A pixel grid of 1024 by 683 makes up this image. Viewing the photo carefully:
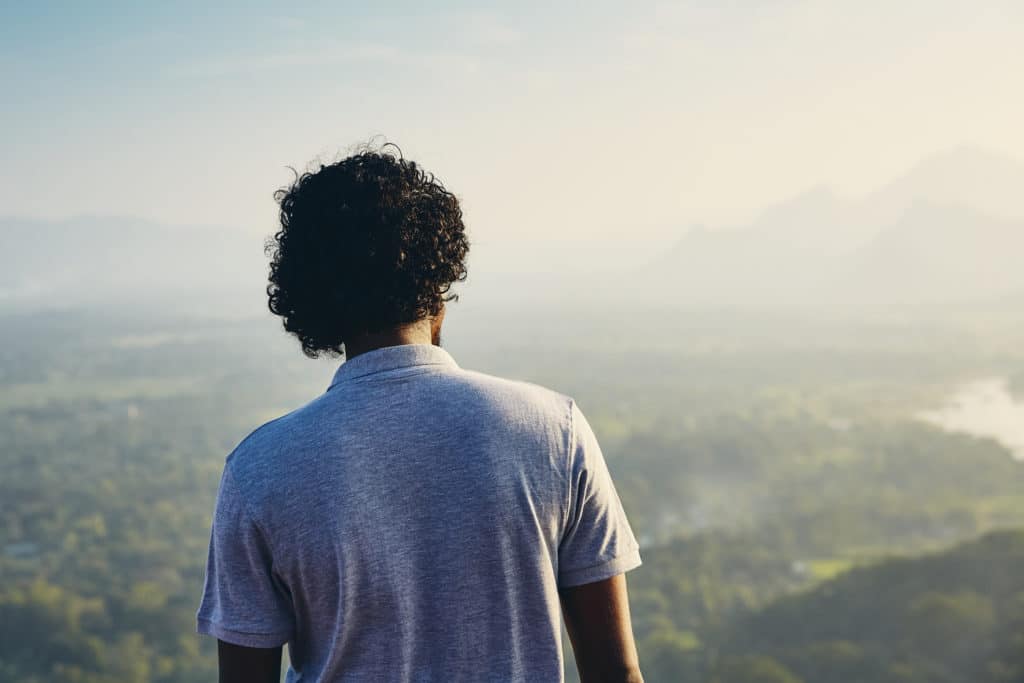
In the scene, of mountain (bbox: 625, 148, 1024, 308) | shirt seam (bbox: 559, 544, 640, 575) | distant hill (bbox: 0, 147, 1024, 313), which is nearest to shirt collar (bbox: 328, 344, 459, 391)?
shirt seam (bbox: 559, 544, 640, 575)

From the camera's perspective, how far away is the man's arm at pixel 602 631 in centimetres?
96

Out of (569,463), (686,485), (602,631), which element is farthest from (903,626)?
(569,463)

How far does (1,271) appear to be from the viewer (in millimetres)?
80938

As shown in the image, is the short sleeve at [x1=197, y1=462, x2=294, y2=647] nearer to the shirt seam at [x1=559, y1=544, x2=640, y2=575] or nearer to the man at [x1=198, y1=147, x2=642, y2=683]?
the man at [x1=198, y1=147, x2=642, y2=683]

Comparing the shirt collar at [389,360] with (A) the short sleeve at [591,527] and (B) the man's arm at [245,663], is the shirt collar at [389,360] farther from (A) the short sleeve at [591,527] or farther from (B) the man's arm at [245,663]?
(B) the man's arm at [245,663]

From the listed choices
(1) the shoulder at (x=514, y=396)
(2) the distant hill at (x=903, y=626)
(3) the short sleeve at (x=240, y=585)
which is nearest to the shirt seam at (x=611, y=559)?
(1) the shoulder at (x=514, y=396)

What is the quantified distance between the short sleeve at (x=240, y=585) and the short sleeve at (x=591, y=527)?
334mm

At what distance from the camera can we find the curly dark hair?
3.02 ft

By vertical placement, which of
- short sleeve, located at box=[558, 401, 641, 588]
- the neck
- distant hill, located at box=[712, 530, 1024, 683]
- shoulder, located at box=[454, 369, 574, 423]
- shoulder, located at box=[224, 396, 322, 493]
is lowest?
distant hill, located at box=[712, 530, 1024, 683]

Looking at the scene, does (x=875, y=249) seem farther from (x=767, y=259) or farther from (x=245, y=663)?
(x=245, y=663)

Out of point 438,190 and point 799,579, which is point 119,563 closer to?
point 799,579

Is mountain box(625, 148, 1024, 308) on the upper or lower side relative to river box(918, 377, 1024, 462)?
upper

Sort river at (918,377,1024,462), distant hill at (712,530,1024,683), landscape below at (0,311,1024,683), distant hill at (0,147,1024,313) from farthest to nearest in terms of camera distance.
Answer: distant hill at (0,147,1024,313) < river at (918,377,1024,462) < landscape below at (0,311,1024,683) < distant hill at (712,530,1024,683)

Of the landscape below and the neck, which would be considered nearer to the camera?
the neck
